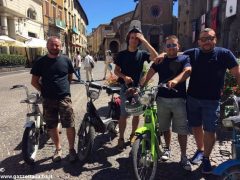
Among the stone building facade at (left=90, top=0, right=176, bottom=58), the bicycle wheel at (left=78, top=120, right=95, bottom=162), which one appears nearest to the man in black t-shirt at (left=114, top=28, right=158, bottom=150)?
the bicycle wheel at (left=78, top=120, right=95, bottom=162)

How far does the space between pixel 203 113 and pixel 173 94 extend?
478mm

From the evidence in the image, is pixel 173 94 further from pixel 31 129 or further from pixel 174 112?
pixel 31 129

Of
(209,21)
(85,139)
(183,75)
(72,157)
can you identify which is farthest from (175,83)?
(209,21)

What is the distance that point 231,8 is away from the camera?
2842 centimetres

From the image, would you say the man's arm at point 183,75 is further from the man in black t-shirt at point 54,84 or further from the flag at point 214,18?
the flag at point 214,18

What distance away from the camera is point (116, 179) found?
3.90 meters

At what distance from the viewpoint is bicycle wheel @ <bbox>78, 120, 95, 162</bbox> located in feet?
14.3

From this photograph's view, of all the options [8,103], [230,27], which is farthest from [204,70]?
[230,27]

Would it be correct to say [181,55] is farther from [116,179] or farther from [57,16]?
[57,16]

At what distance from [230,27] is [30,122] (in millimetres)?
29927

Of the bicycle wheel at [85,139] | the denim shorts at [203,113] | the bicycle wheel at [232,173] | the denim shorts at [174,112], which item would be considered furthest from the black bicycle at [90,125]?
the bicycle wheel at [232,173]

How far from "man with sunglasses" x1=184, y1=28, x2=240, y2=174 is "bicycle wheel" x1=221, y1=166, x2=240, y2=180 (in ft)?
2.76

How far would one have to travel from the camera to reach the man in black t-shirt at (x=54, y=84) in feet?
13.8

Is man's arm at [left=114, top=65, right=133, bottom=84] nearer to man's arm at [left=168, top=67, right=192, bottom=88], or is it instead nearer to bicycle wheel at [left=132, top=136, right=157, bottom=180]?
man's arm at [left=168, top=67, right=192, bottom=88]
